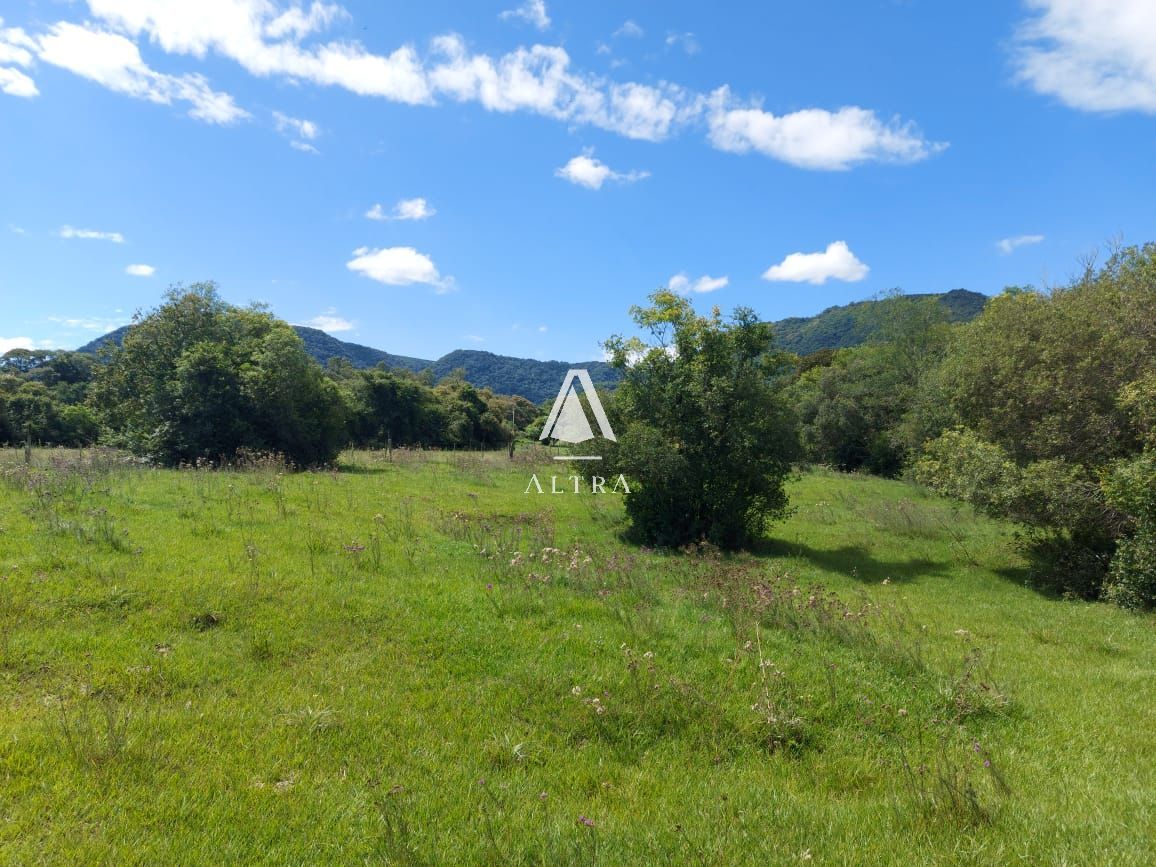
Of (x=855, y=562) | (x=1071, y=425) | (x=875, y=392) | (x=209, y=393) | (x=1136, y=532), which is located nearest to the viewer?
(x=1136, y=532)

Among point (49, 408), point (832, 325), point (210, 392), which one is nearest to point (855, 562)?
point (210, 392)

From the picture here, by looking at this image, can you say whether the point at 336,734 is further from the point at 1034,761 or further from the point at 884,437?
the point at 884,437

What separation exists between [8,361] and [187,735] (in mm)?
85857

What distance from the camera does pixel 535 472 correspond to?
91.8ft

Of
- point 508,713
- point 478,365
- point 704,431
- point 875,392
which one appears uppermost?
point 478,365

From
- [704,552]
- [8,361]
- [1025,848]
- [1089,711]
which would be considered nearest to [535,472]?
[704,552]

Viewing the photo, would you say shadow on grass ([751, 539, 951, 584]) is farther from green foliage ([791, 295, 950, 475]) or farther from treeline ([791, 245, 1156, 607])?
green foliage ([791, 295, 950, 475])

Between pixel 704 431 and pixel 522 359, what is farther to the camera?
pixel 522 359

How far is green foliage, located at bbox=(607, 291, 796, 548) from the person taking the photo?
14406mm

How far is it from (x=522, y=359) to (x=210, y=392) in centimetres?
14911

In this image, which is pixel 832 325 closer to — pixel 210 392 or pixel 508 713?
pixel 210 392

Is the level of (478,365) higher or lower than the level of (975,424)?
higher

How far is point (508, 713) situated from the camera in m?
4.58

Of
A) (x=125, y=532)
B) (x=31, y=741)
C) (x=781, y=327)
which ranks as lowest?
(x=31, y=741)
